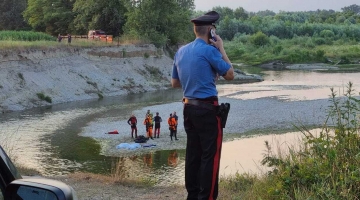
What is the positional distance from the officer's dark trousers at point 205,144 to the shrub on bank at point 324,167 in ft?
2.59

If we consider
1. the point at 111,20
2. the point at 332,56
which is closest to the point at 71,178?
the point at 111,20

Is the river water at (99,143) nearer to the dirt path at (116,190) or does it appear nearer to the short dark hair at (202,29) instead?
the dirt path at (116,190)

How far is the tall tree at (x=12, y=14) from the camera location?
7289 cm

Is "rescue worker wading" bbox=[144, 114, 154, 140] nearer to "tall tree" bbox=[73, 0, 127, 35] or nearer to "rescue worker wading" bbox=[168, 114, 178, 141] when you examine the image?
"rescue worker wading" bbox=[168, 114, 178, 141]

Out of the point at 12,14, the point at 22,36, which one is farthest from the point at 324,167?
the point at 12,14

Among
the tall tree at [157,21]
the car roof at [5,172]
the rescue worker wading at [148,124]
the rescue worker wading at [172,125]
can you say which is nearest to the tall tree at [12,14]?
the tall tree at [157,21]

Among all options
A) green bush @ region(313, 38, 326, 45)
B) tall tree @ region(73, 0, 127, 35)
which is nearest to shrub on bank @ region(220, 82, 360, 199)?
tall tree @ region(73, 0, 127, 35)

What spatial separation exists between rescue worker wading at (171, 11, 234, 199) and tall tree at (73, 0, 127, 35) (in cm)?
5719

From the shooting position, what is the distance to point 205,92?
5.85 meters

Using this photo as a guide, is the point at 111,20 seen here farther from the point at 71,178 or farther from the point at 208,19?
the point at 208,19

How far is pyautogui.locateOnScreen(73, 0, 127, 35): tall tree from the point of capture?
6197 centimetres

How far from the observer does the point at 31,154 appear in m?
22.0

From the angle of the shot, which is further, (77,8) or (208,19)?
(77,8)

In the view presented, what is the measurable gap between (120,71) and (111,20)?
13.7 m
